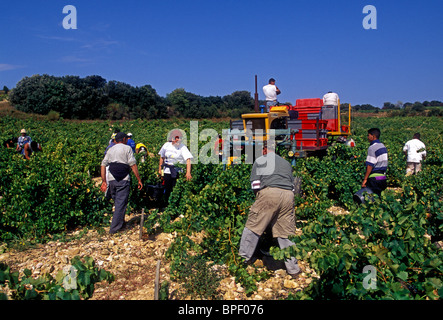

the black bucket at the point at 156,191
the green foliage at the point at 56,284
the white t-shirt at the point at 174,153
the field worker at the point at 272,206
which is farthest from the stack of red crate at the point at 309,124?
the green foliage at the point at 56,284

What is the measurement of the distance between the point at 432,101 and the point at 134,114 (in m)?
83.2

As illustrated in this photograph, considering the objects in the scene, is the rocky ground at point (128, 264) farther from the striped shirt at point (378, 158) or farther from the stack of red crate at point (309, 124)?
the stack of red crate at point (309, 124)

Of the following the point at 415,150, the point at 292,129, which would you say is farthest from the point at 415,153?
the point at 292,129

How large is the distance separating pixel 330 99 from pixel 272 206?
8603 mm

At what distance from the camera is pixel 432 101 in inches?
3735

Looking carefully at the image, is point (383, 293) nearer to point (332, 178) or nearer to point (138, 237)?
point (138, 237)

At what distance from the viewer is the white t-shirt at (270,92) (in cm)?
970

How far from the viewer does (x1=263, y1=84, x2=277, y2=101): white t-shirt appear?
970 centimetres

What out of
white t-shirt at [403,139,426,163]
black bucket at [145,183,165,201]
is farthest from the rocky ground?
white t-shirt at [403,139,426,163]

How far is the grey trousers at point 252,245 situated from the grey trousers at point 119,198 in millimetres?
2350

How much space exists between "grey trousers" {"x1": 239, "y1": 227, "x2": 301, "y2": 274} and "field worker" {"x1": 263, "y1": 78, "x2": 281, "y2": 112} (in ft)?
19.9

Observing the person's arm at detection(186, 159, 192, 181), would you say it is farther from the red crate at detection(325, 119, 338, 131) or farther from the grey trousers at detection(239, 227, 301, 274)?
the red crate at detection(325, 119, 338, 131)

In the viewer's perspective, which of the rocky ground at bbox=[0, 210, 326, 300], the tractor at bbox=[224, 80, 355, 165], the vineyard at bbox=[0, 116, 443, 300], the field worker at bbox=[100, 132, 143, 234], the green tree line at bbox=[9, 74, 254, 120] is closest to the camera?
the vineyard at bbox=[0, 116, 443, 300]
